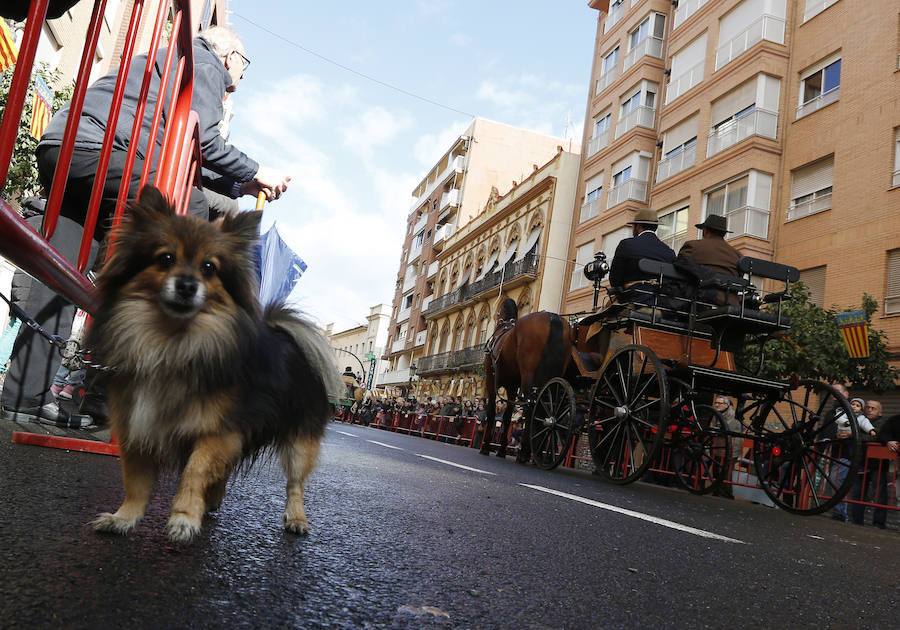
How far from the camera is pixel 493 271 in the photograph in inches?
1799

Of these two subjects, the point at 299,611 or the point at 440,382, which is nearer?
the point at 299,611

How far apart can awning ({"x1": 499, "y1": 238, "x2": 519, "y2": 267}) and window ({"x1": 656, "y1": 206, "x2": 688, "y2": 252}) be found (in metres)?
13.9

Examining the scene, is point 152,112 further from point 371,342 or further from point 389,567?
point 371,342

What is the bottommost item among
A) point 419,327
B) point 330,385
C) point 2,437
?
point 2,437

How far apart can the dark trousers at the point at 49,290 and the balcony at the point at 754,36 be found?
2609 cm

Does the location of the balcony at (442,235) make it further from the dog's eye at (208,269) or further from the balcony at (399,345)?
the dog's eye at (208,269)

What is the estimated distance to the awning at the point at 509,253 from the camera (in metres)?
42.9

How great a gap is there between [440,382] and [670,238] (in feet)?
84.5

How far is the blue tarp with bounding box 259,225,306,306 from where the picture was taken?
8.43m

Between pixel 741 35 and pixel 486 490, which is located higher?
pixel 741 35

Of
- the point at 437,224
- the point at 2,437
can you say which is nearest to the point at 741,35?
the point at 2,437

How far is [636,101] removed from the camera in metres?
34.0

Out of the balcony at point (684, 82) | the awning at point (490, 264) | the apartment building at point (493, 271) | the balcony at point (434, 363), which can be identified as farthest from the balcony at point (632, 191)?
the balcony at point (434, 363)

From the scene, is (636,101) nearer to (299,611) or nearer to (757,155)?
(757,155)
